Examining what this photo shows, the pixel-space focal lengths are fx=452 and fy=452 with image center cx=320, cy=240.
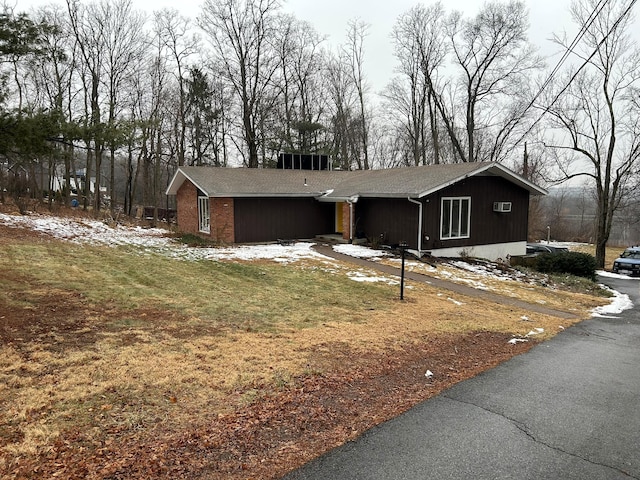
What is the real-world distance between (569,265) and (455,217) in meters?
4.64

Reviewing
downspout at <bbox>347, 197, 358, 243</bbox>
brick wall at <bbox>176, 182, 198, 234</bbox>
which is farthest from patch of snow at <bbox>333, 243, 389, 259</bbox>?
brick wall at <bbox>176, 182, 198, 234</bbox>

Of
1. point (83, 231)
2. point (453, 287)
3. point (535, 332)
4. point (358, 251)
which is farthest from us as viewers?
point (83, 231)

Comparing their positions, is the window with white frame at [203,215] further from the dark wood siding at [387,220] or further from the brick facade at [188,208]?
the dark wood siding at [387,220]

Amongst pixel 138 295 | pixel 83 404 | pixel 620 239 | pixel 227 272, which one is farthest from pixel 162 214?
pixel 620 239

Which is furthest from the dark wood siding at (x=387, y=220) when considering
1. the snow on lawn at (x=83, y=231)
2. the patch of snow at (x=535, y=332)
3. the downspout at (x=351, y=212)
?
the patch of snow at (x=535, y=332)

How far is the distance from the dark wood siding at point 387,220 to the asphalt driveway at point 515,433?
11387mm

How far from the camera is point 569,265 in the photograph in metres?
17.4

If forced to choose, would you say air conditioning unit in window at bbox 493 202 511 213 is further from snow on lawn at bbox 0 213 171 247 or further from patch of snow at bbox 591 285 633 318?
snow on lawn at bbox 0 213 171 247

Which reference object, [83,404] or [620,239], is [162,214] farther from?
[620,239]

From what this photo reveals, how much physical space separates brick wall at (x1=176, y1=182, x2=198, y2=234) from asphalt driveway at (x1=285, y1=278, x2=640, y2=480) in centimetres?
1815

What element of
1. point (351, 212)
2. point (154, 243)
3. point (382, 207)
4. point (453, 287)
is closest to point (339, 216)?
point (351, 212)

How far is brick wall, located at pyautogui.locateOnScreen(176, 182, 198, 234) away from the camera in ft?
71.9

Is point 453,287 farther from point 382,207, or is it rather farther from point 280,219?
point 280,219

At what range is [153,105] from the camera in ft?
110
